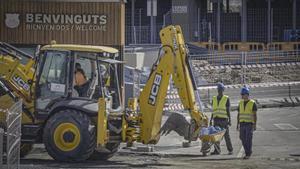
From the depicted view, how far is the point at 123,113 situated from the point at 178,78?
1459 millimetres

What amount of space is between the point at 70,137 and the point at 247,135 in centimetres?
433

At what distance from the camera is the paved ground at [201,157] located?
653 inches

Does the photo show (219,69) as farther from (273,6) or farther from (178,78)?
(178,78)

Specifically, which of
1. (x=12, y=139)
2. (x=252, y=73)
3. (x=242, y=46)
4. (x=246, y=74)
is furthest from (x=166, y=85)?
(x=242, y=46)

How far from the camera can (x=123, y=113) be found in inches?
691

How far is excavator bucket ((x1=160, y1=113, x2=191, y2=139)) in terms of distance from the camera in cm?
1805

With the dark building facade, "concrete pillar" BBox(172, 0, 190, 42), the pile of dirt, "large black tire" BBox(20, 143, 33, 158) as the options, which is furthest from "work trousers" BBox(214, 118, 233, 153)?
"concrete pillar" BBox(172, 0, 190, 42)

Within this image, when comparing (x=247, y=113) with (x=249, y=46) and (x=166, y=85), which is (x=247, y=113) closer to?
(x=166, y=85)

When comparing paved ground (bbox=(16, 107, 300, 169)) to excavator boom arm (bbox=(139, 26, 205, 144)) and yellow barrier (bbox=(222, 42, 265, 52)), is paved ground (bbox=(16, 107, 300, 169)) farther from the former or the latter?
yellow barrier (bbox=(222, 42, 265, 52))

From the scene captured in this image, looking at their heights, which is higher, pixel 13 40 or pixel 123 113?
pixel 13 40

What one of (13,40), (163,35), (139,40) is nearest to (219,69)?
(139,40)

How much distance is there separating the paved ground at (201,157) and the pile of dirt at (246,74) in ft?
28.9

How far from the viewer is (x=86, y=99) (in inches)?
667

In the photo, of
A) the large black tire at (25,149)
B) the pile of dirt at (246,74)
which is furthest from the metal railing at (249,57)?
the large black tire at (25,149)
